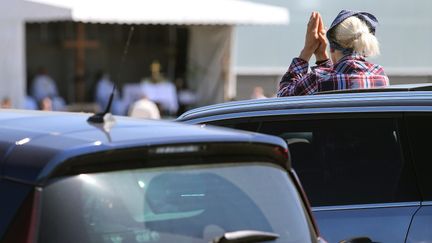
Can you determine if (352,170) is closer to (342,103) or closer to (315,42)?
(342,103)

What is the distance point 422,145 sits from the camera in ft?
12.7

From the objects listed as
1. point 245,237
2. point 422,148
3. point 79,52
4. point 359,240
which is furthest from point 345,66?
point 79,52

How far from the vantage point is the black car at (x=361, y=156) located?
3.77m

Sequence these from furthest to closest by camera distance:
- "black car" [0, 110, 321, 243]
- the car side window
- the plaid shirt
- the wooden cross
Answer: the wooden cross
the plaid shirt
the car side window
"black car" [0, 110, 321, 243]

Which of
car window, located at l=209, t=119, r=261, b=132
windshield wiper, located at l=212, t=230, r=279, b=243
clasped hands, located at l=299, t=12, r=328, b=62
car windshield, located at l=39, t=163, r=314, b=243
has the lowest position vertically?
windshield wiper, located at l=212, t=230, r=279, b=243

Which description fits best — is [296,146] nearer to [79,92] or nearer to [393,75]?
[393,75]

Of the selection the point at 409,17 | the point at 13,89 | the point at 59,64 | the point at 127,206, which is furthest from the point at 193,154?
the point at 59,64

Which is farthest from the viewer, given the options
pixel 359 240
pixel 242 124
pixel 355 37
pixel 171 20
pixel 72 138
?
pixel 171 20

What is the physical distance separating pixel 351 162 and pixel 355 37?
3.82 feet

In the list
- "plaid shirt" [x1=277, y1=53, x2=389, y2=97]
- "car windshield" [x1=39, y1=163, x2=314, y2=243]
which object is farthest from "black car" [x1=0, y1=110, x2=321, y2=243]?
"plaid shirt" [x1=277, y1=53, x2=389, y2=97]

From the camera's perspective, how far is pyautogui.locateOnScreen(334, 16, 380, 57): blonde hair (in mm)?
4852

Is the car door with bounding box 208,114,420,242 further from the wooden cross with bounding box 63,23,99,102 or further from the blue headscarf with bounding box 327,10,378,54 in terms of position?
the wooden cross with bounding box 63,23,99,102

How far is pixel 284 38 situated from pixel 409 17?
9.47 feet

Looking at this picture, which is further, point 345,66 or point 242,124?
point 345,66
